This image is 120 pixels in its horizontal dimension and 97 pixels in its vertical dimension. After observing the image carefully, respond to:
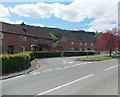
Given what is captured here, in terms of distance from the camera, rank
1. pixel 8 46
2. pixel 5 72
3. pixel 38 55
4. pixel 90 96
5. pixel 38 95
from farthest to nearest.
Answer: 1. pixel 8 46
2. pixel 38 55
3. pixel 5 72
4. pixel 38 95
5. pixel 90 96

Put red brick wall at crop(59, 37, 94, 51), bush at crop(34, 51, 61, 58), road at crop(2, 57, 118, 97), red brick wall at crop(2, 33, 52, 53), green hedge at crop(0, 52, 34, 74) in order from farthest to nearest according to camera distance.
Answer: red brick wall at crop(59, 37, 94, 51) < red brick wall at crop(2, 33, 52, 53) < bush at crop(34, 51, 61, 58) < green hedge at crop(0, 52, 34, 74) < road at crop(2, 57, 118, 97)

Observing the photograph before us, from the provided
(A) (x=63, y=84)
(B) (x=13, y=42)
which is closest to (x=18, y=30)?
(B) (x=13, y=42)

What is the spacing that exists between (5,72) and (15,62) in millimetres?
1490

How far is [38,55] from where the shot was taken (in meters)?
31.8

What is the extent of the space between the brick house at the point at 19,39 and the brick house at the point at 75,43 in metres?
18.7

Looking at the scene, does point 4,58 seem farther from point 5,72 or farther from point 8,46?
point 8,46

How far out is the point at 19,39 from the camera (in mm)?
37500

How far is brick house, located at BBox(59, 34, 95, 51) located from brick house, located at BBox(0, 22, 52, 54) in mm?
18694

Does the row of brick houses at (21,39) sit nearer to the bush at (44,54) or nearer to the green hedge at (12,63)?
the bush at (44,54)

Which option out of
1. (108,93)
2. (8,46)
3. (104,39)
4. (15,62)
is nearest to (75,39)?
(104,39)

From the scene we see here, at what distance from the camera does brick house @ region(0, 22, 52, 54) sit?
33625mm

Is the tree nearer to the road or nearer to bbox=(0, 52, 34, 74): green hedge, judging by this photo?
bbox=(0, 52, 34, 74): green hedge

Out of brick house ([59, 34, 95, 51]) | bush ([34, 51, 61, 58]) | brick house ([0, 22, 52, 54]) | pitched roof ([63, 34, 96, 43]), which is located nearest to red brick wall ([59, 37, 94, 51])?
brick house ([59, 34, 95, 51])

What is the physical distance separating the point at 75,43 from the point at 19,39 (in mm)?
33417
